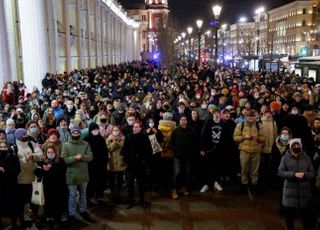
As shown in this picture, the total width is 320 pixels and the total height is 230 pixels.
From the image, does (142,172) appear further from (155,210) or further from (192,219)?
(192,219)

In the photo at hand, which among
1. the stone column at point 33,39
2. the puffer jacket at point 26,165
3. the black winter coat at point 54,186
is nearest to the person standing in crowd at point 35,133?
the puffer jacket at point 26,165

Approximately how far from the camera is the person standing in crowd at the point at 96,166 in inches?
342

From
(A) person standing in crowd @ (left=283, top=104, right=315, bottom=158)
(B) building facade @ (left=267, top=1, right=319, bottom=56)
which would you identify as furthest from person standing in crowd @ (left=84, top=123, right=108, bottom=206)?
(B) building facade @ (left=267, top=1, right=319, bottom=56)

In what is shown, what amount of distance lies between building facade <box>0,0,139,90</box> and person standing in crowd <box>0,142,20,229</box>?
15.9m

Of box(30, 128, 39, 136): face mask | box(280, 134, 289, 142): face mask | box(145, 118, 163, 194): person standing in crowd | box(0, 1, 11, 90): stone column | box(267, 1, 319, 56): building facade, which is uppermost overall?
box(267, 1, 319, 56): building facade

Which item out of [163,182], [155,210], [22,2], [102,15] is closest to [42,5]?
[22,2]

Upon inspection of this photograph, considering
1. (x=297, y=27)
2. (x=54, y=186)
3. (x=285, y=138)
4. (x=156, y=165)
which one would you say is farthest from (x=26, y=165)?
(x=297, y=27)

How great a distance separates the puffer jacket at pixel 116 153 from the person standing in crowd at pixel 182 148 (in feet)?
3.83

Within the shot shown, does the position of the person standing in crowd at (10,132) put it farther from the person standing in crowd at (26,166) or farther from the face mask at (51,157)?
the face mask at (51,157)

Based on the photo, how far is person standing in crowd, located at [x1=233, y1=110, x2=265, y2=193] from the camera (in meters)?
9.45

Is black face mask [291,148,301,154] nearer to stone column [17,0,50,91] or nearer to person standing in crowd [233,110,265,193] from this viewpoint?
person standing in crowd [233,110,265,193]

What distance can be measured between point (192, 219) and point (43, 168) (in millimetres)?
3003

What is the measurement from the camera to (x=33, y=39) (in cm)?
2238

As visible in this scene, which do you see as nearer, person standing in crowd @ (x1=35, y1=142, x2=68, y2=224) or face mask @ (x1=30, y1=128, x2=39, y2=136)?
person standing in crowd @ (x1=35, y1=142, x2=68, y2=224)
